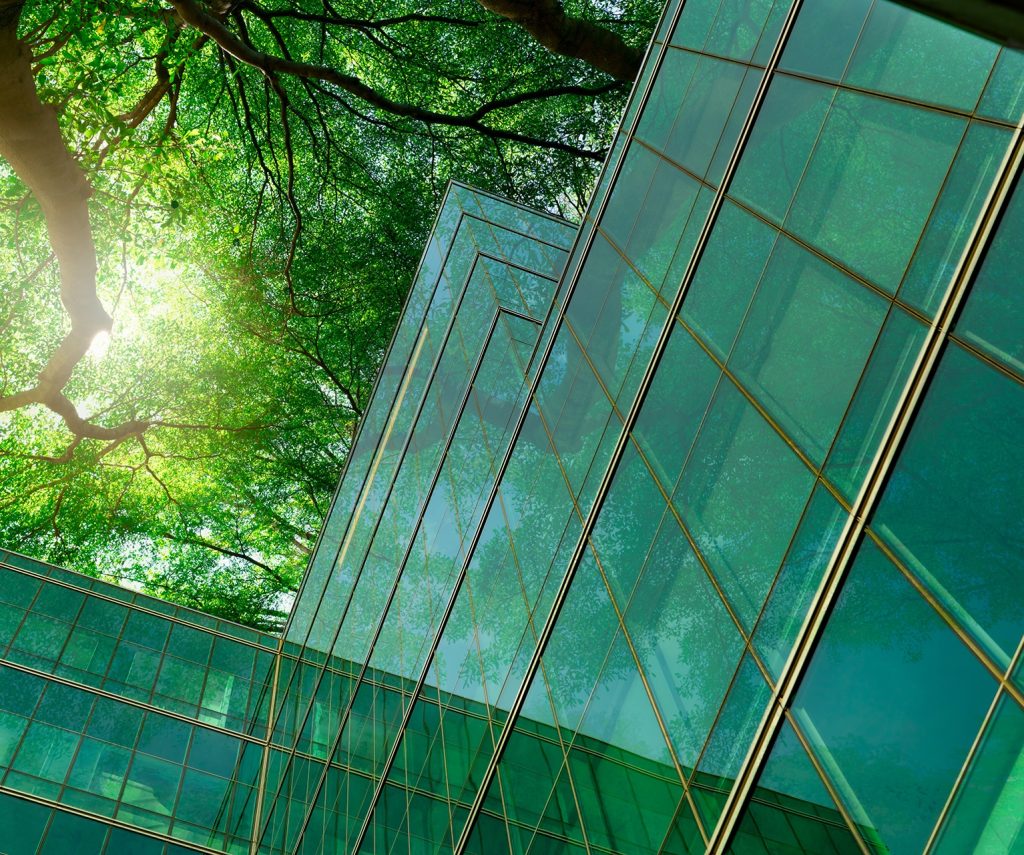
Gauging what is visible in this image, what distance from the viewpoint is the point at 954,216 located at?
3678 mm

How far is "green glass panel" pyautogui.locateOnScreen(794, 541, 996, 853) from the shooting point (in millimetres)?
2871

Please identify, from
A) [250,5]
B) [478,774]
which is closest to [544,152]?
[250,5]

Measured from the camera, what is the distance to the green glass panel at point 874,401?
3645 millimetres

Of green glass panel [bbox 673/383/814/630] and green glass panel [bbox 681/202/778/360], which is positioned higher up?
green glass panel [bbox 681/202/778/360]

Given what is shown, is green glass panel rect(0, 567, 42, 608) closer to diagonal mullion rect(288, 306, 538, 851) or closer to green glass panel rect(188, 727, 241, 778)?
green glass panel rect(188, 727, 241, 778)

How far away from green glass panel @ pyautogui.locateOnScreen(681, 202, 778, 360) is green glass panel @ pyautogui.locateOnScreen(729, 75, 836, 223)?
131mm

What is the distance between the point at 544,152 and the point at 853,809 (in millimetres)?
20897

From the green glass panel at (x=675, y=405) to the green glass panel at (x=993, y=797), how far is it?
260 centimetres

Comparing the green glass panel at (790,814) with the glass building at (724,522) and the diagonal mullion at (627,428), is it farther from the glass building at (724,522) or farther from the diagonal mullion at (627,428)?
the diagonal mullion at (627,428)

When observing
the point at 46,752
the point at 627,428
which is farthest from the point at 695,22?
the point at 46,752

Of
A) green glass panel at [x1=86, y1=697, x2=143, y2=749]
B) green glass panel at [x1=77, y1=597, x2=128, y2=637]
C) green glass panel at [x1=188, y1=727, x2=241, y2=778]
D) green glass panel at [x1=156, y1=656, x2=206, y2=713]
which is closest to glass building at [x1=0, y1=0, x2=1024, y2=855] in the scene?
green glass panel at [x1=86, y1=697, x2=143, y2=749]

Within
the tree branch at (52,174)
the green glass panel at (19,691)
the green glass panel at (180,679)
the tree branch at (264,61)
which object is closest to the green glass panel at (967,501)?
the tree branch at (52,174)

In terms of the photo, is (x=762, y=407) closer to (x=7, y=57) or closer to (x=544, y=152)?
(x=7, y=57)

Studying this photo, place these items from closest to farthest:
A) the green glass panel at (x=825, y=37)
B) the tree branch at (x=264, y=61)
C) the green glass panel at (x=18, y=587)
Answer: the green glass panel at (x=825, y=37) → the tree branch at (x=264, y=61) → the green glass panel at (x=18, y=587)
